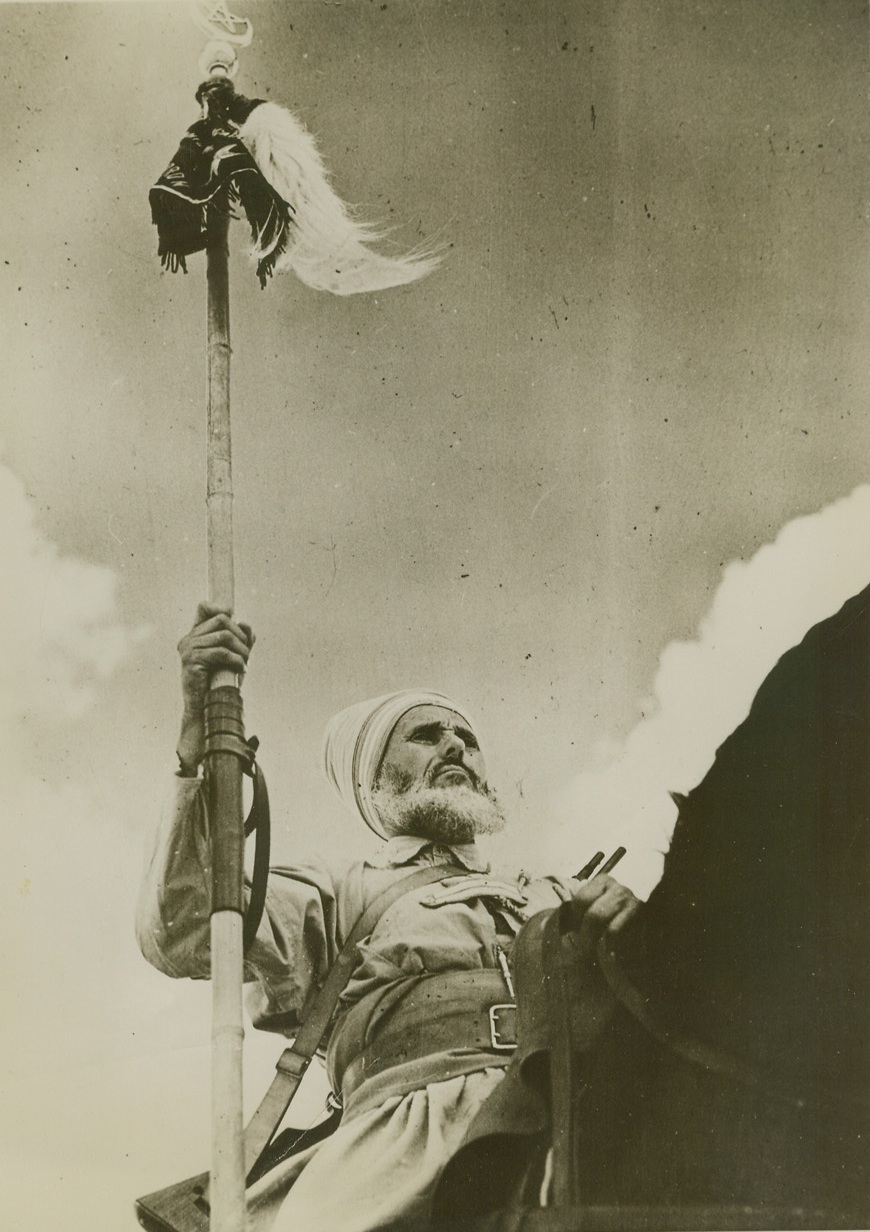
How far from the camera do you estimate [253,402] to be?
561cm

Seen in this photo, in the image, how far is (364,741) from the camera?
5.41 meters

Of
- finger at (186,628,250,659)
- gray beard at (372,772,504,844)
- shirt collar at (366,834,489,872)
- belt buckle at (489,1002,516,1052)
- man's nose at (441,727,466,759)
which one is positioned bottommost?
belt buckle at (489,1002,516,1052)

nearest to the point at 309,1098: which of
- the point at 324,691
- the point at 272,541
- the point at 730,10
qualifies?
the point at 324,691

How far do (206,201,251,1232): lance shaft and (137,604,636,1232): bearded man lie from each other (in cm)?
6

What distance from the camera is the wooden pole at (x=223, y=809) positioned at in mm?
4879

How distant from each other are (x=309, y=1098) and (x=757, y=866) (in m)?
1.59

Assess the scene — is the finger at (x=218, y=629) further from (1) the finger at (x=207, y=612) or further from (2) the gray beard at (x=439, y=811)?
(2) the gray beard at (x=439, y=811)

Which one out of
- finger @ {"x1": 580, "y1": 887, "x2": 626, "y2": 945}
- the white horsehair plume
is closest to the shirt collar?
finger @ {"x1": 580, "y1": 887, "x2": 626, "y2": 945}

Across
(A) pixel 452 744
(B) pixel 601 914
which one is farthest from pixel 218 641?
(B) pixel 601 914

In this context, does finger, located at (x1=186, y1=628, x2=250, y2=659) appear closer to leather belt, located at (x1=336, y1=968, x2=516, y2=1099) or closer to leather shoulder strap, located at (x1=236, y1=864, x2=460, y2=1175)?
leather shoulder strap, located at (x1=236, y1=864, x2=460, y2=1175)

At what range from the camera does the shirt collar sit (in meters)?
5.32

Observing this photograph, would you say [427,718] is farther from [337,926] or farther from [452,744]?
[337,926]

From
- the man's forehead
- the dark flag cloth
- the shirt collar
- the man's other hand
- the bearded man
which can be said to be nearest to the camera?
the bearded man

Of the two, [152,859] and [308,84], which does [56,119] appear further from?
[152,859]
